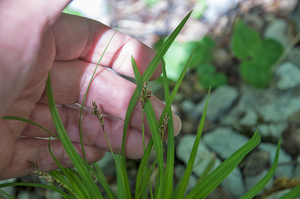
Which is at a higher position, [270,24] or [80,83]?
[270,24]

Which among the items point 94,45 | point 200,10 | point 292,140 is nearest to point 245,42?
point 200,10

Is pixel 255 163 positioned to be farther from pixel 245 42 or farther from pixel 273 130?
pixel 245 42

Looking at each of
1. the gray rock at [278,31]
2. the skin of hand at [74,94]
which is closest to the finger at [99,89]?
the skin of hand at [74,94]

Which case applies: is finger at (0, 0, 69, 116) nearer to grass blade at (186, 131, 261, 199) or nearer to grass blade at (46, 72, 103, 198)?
grass blade at (46, 72, 103, 198)

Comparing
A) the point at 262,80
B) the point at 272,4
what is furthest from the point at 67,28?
the point at 272,4

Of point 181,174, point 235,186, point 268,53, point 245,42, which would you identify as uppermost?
point 245,42

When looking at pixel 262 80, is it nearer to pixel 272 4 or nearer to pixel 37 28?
pixel 272 4

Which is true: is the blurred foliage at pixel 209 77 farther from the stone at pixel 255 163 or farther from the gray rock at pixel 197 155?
the stone at pixel 255 163
